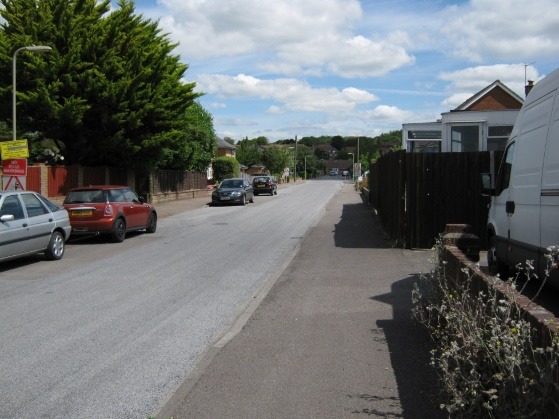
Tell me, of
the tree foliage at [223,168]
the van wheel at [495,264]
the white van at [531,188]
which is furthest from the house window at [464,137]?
the tree foliage at [223,168]

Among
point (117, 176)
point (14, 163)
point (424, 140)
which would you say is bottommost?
point (117, 176)

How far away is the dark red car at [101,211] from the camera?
1597 cm

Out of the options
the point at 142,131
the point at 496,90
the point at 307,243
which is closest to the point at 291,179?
the point at 496,90

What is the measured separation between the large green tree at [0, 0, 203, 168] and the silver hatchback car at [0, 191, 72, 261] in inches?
459

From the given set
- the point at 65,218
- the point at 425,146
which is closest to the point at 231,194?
the point at 425,146

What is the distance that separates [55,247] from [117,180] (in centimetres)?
1855

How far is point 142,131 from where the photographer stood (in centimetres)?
2803

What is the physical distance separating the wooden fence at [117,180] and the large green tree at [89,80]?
1110 millimetres

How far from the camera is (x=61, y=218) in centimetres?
1329

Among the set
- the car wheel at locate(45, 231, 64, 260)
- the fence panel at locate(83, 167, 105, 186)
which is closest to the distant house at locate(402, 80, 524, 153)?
the car wheel at locate(45, 231, 64, 260)

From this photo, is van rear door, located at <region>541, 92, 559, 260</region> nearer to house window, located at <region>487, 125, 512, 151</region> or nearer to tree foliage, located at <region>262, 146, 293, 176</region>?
house window, located at <region>487, 125, 512, 151</region>

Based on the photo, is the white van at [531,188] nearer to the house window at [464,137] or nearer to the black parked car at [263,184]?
the house window at [464,137]

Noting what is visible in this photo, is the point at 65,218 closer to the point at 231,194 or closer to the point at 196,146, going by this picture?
the point at 231,194

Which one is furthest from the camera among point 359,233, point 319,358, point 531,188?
point 359,233
